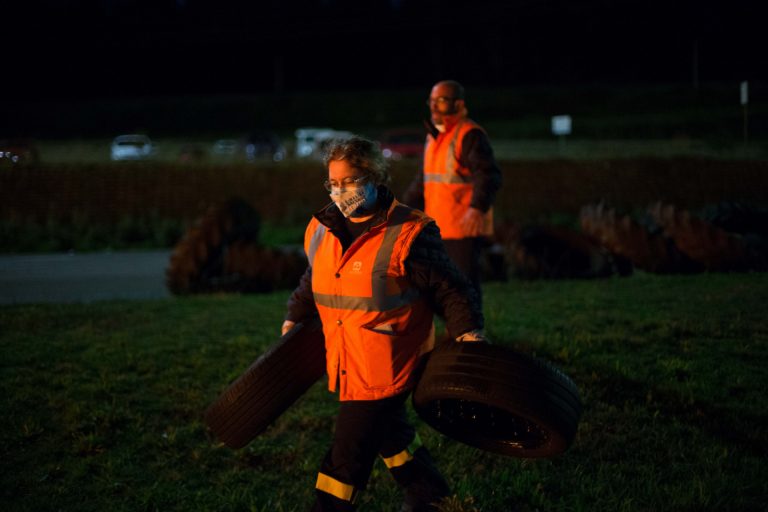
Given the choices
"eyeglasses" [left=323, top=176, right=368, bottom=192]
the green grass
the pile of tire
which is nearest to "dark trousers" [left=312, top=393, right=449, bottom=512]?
the green grass

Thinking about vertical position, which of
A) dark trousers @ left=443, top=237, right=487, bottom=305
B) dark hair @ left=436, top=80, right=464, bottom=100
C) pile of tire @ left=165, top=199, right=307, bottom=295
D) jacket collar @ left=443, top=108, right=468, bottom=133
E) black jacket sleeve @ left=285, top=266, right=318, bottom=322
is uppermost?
dark hair @ left=436, top=80, right=464, bottom=100

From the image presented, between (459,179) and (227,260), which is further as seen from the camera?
(227,260)

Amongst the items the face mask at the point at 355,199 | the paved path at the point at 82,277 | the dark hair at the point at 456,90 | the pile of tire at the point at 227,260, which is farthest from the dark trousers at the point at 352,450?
the paved path at the point at 82,277

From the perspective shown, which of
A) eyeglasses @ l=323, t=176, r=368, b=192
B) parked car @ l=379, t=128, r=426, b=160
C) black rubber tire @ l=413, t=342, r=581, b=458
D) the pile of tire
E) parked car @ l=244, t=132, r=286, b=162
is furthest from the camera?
parked car @ l=244, t=132, r=286, b=162

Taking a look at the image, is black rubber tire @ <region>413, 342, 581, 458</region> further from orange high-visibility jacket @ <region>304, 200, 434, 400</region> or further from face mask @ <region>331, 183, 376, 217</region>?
face mask @ <region>331, 183, 376, 217</region>

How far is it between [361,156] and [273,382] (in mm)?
1090

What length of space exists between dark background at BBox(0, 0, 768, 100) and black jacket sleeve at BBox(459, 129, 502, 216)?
6150cm

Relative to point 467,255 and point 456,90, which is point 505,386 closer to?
point 467,255

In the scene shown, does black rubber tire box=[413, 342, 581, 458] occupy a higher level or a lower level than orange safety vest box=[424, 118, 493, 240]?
lower

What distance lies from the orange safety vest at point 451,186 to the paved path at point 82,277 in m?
5.12

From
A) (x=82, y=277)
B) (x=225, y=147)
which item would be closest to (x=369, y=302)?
(x=82, y=277)

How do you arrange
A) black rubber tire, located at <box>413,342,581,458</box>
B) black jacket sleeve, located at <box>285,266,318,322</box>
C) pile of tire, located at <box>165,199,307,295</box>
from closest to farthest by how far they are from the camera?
black rubber tire, located at <box>413,342,581,458</box> < black jacket sleeve, located at <box>285,266,318,322</box> < pile of tire, located at <box>165,199,307,295</box>

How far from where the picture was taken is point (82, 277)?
40.6 feet

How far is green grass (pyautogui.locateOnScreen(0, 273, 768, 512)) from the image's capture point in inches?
174
